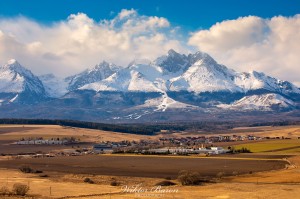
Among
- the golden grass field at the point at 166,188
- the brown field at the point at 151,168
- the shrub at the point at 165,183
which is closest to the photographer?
the golden grass field at the point at 166,188

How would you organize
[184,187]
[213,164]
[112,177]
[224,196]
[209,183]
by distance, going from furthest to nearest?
[213,164], [112,177], [209,183], [184,187], [224,196]

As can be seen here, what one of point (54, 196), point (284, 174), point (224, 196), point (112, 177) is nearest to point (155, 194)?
point (224, 196)

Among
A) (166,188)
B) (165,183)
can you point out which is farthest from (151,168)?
(166,188)

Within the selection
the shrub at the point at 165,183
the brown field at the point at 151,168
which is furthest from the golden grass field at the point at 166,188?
the brown field at the point at 151,168

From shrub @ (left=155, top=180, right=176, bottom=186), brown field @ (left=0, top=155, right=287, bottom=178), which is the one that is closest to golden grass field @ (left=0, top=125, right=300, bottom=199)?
shrub @ (left=155, top=180, right=176, bottom=186)

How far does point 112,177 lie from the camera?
284 ft

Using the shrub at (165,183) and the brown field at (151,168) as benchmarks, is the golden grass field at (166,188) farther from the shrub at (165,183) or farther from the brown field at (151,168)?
the brown field at (151,168)

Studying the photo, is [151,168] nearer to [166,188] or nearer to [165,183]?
[165,183]

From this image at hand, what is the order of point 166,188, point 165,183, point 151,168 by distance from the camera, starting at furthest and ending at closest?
point 151,168 → point 165,183 → point 166,188

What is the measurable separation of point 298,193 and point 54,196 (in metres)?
30.8

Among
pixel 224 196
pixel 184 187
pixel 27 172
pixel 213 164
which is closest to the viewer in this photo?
pixel 224 196

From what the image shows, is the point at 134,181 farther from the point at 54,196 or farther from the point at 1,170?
the point at 1,170

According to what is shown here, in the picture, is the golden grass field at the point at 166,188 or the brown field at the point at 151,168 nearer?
the golden grass field at the point at 166,188

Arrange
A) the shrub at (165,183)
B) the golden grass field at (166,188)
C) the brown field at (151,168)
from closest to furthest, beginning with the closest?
the golden grass field at (166,188)
the shrub at (165,183)
the brown field at (151,168)
